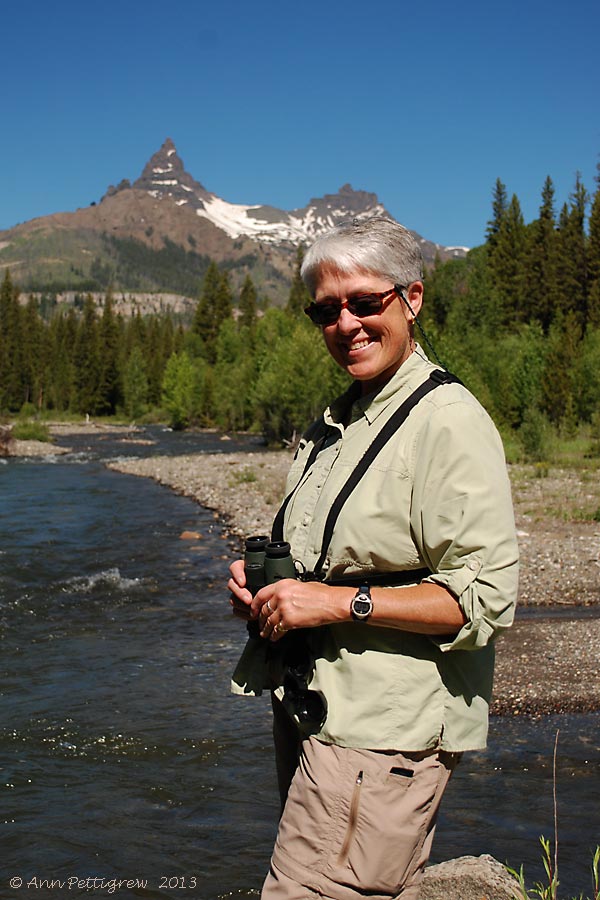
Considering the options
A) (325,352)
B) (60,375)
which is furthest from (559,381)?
(60,375)

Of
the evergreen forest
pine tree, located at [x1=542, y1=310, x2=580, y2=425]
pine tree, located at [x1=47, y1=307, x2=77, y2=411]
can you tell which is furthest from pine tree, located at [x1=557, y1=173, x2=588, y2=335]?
pine tree, located at [x1=47, y1=307, x2=77, y2=411]

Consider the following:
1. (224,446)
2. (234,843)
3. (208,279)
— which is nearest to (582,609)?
(234,843)

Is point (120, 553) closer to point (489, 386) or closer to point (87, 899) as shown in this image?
point (87, 899)

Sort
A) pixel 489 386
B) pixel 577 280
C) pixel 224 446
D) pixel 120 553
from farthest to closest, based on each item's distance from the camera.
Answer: pixel 577 280, pixel 224 446, pixel 489 386, pixel 120 553

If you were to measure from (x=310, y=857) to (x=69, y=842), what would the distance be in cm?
Result: 370

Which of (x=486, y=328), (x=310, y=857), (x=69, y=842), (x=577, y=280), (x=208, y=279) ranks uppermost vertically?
(x=208, y=279)

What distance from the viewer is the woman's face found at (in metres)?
2.18

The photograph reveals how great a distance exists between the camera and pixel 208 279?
335 feet

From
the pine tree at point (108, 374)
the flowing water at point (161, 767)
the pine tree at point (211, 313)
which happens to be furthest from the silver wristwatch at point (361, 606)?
the pine tree at point (211, 313)

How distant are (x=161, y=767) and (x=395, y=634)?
470 centimetres

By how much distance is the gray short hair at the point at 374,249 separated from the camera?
2.15 meters

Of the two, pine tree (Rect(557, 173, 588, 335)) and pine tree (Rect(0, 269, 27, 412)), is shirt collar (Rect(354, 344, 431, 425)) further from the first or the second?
pine tree (Rect(0, 269, 27, 412))

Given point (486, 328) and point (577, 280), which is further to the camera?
point (577, 280)

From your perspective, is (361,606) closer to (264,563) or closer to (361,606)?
(361,606)
